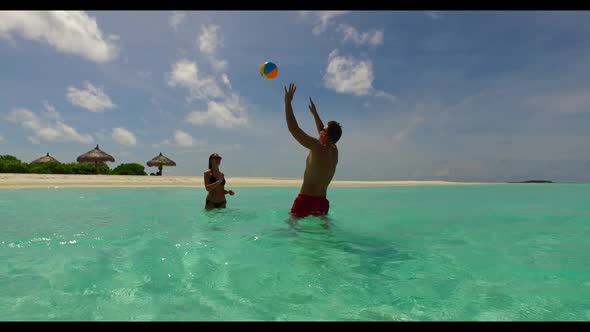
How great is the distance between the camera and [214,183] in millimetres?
8492

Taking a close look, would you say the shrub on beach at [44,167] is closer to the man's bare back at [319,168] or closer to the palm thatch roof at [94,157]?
the palm thatch roof at [94,157]

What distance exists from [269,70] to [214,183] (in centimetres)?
323

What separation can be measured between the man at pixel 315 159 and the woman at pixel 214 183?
118 inches

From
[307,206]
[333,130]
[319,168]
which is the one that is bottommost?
[307,206]

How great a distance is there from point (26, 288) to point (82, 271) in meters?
0.59

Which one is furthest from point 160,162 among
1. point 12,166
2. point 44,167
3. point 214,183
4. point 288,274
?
point 288,274

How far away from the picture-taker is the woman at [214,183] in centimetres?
850

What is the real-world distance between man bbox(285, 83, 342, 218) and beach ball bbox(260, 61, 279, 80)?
1484mm

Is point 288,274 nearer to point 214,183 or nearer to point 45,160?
point 214,183

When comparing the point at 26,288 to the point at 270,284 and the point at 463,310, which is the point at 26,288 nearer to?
the point at 270,284

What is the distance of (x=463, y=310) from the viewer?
2.76 meters

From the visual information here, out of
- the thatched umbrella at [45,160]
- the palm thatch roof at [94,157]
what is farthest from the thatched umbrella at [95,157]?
the thatched umbrella at [45,160]
